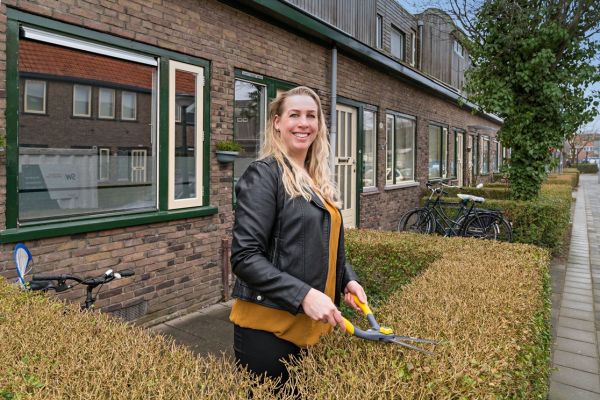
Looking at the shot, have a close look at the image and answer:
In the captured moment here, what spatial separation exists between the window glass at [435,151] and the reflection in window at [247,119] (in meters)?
9.04

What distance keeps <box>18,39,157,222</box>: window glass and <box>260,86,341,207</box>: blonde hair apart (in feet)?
10.4

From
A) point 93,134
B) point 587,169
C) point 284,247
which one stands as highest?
point 587,169

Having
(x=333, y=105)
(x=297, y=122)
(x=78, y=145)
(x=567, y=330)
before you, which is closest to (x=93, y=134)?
(x=78, y=145)

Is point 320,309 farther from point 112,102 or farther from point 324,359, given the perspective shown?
point 112,102

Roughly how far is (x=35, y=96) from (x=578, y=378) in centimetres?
555

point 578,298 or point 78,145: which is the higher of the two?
point 78,145

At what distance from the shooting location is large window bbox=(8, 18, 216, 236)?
4.33 metres

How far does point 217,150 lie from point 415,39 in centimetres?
992

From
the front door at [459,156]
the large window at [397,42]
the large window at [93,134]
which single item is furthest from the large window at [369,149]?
the front door at [459,156]

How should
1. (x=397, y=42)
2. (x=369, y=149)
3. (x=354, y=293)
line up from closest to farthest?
(x=354, y=293) < (x=369, y=149) < (x=397, y=42)

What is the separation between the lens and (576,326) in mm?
5461

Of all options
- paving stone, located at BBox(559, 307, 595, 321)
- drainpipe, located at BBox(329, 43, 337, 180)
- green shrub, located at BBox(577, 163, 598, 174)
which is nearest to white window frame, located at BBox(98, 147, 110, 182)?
drainpipe, located at BBox(329, 43, 337, 180)

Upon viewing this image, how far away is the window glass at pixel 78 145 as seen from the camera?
4414mm

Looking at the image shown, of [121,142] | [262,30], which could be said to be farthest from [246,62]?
[121,142]
